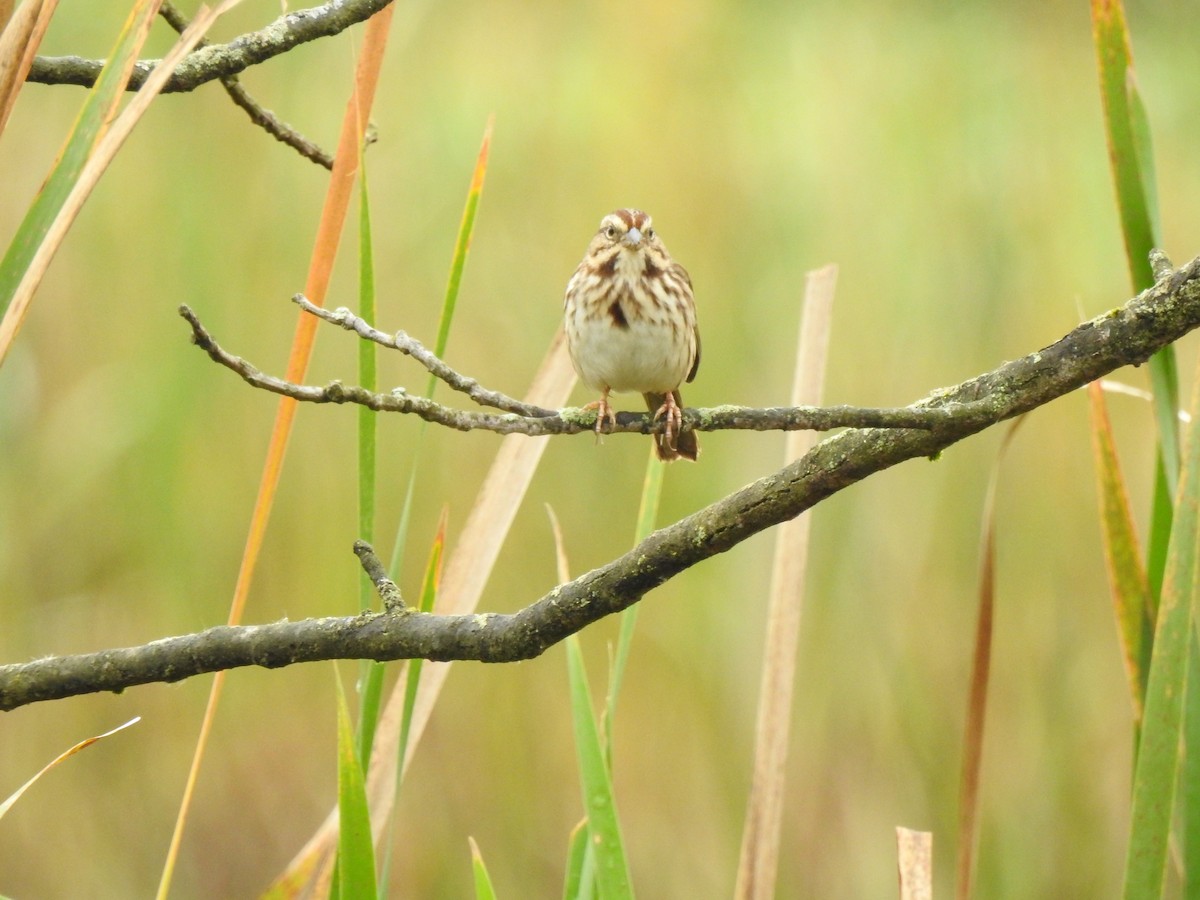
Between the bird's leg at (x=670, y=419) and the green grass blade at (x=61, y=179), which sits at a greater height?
the bird's leg at (x=670, y=419)

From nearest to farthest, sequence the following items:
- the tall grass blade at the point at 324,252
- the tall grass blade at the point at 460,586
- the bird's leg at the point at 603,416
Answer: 1. the tall grass blade at the point at 324,252
2. the tall grass blade at the point at 460,586
3. the bird's leg at the point at 603,416

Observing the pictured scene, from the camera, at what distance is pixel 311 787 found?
3.60m

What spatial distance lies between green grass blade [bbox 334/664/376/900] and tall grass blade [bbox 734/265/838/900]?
0.69 metres

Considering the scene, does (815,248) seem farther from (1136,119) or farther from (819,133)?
(1136,119)

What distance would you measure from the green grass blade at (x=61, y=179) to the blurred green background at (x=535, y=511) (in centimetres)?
240

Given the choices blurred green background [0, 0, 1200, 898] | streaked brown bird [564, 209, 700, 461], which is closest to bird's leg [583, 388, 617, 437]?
streaked brown bird [564, 209, 700, 461]

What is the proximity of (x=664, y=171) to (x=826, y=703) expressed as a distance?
168cm

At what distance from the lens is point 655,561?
1289 mm

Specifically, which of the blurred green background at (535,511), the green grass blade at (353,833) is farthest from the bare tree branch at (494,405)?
the blurred green background at (535,511)

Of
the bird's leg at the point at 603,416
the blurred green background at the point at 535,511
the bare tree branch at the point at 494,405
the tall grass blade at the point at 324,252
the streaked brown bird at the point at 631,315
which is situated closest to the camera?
the bare tree branch at the point at 494,405

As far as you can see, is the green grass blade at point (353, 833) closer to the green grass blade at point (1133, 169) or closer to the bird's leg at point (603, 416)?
the bird's leg at point (603, 416)

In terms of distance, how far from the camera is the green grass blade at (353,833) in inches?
55.0

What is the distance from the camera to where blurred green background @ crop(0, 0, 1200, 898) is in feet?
11.7

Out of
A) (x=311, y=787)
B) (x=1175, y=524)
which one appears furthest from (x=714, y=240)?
(x=1175, y=524)
